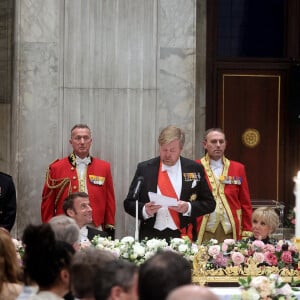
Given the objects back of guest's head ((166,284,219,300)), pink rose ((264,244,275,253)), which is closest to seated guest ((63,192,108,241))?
pink rose ((264,244,275,253))

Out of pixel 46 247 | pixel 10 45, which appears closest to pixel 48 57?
pixel 10 45

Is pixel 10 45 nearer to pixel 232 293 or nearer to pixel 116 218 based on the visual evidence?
pixel 116 218

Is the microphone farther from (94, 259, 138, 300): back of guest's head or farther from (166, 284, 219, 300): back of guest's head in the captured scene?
(166, 284, 219, 300): back of guest's head

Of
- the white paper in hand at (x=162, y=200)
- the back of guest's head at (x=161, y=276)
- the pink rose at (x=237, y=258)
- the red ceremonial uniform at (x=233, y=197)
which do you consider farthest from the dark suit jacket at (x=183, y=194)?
the back of guest's head at (x=161, y=276)

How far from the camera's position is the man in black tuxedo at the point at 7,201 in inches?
377

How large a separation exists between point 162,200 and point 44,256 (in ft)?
11.6

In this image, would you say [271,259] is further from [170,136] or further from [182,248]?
[170,136]

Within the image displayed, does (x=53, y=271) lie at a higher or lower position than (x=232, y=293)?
higher

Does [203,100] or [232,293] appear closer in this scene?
[232,293]

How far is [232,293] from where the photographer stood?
6887 mm

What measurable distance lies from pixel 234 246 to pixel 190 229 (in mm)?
1325

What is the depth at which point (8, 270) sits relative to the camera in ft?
18.1

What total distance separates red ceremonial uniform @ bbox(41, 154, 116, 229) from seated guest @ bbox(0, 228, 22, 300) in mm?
3945

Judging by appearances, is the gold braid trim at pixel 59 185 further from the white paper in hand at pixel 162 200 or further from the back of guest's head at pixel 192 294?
the back of guest's head at pixel 192 294
